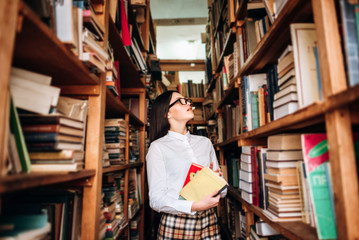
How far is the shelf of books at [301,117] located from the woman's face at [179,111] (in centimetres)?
42

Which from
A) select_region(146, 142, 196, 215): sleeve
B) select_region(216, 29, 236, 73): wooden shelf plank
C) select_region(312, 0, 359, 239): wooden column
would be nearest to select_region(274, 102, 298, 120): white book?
select_region(312, 0, 359, 239): wooden column

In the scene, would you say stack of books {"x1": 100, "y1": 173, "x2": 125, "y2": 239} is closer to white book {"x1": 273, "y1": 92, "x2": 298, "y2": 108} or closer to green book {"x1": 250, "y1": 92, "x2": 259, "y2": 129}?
green book {"x1": 250, "y1": 92, "x2": 259, "y2": 129}

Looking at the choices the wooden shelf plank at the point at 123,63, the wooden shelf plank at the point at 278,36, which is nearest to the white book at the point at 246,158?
the wooden shelf plank at the point at 278,36

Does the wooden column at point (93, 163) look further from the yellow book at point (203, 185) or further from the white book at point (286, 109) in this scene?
the white book at point (286, 109)

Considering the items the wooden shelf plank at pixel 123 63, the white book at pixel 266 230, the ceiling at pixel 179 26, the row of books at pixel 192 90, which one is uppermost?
the ceiling at pixel 179 26

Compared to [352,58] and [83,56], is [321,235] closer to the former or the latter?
[352,58]

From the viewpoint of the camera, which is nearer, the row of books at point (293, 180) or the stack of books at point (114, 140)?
the row of books at point (293, 180)

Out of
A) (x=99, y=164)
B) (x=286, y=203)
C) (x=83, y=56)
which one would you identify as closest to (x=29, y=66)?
(x=83, y=56)

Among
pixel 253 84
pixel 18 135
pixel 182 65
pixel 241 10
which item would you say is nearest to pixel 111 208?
pixel 18 135

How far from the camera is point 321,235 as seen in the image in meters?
0.68

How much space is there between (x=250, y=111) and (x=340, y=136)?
2.64 feet

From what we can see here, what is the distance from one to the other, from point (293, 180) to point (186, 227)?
0.78m

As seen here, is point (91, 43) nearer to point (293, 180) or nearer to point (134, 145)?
point (293, 180)

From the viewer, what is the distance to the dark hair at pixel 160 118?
182 centimetres
